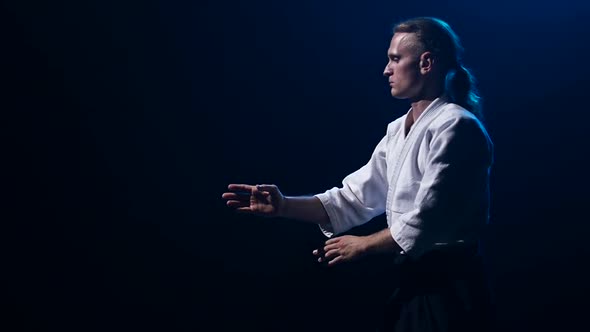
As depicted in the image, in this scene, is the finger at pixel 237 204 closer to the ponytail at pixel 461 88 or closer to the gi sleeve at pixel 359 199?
the gi sleeve at pixel 359 199

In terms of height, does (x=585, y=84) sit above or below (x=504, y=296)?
above

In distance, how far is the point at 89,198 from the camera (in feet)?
7.63

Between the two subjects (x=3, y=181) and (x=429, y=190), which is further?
(x=3, y=181)

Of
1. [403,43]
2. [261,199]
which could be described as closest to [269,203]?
[261,199]

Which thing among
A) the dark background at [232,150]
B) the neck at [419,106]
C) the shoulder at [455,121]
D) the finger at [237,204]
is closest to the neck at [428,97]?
the neck at [419,106]

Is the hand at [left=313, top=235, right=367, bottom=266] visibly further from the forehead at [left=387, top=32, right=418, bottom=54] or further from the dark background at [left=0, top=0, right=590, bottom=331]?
the dark background at [left=0, top=0, right=590, bottom=331]

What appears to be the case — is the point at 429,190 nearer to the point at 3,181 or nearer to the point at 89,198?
the point at 89,198

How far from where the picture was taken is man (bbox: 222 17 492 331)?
5.00 feet

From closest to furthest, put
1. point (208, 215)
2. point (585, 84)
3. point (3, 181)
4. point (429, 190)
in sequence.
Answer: point (429, 190) → point (3, 181) → point (208, 215) → point (585, 84)

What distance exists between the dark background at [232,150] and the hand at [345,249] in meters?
0.92

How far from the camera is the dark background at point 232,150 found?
2297 mm

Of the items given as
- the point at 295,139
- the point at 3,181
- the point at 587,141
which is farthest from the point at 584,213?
the point at 3,181

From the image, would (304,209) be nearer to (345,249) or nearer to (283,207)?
(283,207)

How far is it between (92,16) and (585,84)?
205 cm
